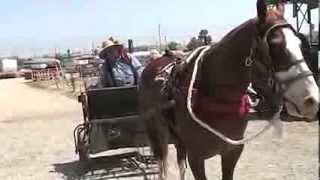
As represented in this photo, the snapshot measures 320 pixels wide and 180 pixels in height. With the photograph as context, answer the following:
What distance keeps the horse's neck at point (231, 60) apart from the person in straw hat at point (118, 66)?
3.90m

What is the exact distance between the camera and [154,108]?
6758 mm

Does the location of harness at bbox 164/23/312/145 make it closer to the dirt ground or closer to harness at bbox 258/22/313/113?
harness at bbox 258/22/313/113

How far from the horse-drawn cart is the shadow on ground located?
389 mm

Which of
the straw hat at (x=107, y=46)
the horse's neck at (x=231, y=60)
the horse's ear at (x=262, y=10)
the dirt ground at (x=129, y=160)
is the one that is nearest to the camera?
the horse's ear at (x=262, y=10)

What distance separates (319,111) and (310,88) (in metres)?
0.17

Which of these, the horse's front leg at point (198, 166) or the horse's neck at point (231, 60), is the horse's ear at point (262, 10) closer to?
the horse's neck at point (231, 60)

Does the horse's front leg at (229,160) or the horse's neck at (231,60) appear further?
the horse's front leg at (229,160)

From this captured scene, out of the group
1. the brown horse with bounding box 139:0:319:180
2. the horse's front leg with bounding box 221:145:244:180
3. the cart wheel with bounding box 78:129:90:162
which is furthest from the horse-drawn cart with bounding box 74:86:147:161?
the horse's front leg with bounding box 221:145:244:180

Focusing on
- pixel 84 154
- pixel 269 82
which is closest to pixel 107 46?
pixel 84 154

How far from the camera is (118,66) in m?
9.03

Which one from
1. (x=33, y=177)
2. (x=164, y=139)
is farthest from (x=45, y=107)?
(x=164, y=139)

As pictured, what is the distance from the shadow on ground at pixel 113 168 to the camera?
8.53 meters

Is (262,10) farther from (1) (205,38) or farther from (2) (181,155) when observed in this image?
(1) (205,38)

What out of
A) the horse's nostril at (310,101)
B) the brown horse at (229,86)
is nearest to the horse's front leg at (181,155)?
the brown horse at (229,86)
